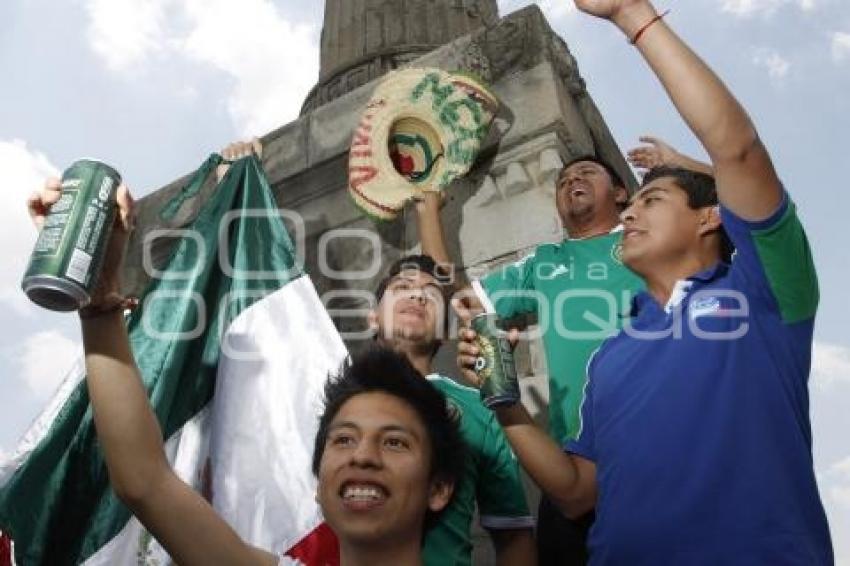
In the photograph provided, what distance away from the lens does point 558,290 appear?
101 inches

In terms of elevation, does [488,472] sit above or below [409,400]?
below

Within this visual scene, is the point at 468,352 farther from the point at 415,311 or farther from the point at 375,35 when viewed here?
the point at 375,35

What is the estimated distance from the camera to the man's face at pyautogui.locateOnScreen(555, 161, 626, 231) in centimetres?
282

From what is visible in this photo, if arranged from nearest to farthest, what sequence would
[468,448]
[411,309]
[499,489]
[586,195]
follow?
[468,448] < [499,489] < [411,309] < [586,195]

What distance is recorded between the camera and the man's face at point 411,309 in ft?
7.83

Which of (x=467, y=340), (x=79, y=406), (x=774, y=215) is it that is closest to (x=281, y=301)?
(x=79, y=406)

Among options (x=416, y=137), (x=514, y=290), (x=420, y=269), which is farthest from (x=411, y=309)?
(x=416, y=137)

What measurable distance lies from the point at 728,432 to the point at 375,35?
308 inches

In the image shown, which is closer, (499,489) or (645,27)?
(645,27)

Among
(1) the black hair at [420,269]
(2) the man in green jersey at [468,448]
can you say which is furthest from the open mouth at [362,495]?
(1) the black hair at [420,269]

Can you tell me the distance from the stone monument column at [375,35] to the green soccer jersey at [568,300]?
239 inches

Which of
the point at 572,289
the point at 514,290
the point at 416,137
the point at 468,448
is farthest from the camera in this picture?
the point at 416,137

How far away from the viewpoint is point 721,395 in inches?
58.9

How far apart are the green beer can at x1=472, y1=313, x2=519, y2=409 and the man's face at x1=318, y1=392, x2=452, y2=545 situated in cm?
20
